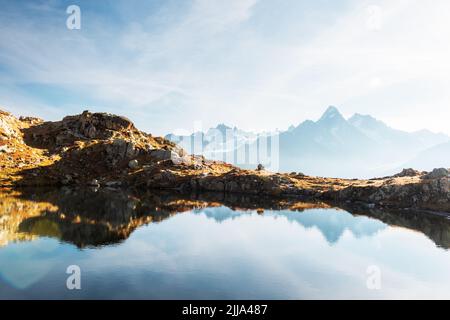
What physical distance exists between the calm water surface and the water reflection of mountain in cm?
38

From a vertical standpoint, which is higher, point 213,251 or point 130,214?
point 130,214

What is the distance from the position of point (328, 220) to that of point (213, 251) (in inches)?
2274

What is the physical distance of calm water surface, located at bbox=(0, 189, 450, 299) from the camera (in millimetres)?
52688

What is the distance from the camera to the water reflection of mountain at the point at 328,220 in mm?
101875

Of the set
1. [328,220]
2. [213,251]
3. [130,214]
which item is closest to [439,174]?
[328,220]

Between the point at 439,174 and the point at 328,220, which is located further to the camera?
the point at 439,174

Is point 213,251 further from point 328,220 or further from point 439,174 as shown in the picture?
point 439,174

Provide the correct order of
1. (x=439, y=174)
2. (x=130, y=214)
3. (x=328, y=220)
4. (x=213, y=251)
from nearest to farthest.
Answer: (x=213, y=251) < (x=130, y=214) < (x=328, y=220) < (x=439, y=174)

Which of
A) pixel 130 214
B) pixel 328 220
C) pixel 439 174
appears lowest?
pixel 328 220

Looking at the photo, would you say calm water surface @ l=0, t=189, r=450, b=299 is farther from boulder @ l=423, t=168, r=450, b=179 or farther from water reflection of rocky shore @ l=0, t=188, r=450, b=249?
boulder @ l=423, t=168, r=450, b=179

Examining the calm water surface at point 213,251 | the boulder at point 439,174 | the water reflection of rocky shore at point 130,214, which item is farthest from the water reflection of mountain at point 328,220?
the boulder at point 439,174

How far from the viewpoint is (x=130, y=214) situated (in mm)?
113000

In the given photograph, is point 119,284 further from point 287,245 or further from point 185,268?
point 287,245
